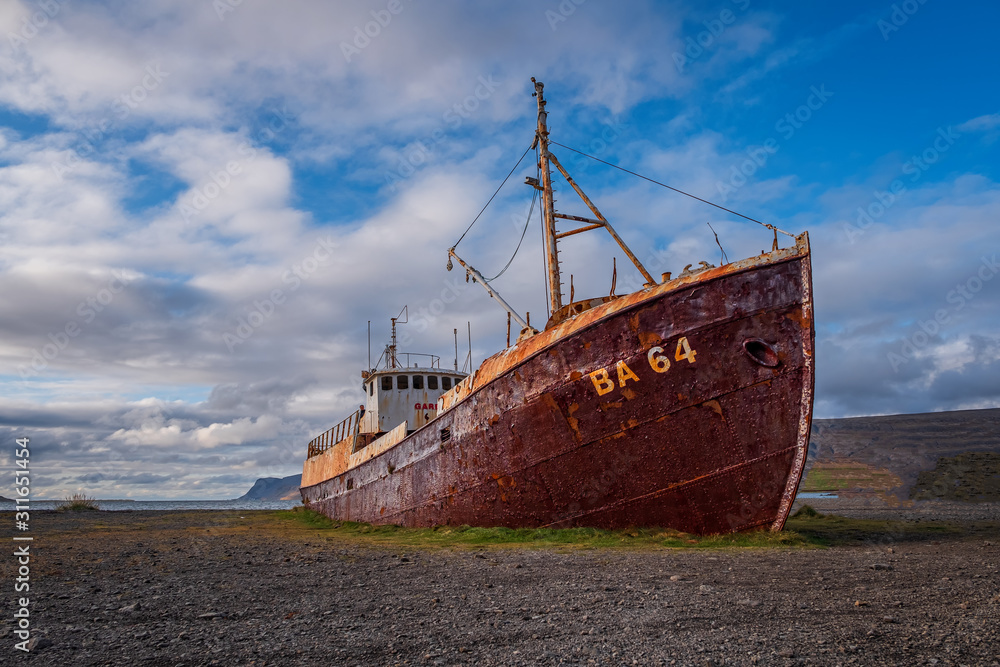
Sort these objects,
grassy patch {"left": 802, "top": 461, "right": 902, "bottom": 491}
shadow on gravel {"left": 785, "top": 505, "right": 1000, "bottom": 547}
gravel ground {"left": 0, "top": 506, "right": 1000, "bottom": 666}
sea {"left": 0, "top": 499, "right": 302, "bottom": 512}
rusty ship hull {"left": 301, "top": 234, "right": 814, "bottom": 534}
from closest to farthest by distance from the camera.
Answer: gravel ground {"left": 0, "top": 506, "right": 1000, "bottom": 666}
rusty ship hull {"left": 301, "top": 234, "right": 814, "bottom": 534}
shadow on gravel {"left": 785, "top": 505, "right": 1000, "bottom": 547}
grassy patch {"left": 802, "top": 461, "right": 902, "bottom": 491}
sea {"left": 0, "top": 499, "right": 302, "bottom": 512}

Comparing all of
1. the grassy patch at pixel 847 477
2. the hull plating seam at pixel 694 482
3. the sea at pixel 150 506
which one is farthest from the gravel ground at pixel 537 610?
the sea at pixel 150 506

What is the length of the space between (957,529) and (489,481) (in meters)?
7.39

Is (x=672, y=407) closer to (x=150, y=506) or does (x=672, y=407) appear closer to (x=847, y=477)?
(x=847, y=477)

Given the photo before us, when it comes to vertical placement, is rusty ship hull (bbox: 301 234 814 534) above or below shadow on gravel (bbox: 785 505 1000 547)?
above

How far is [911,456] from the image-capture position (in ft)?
88.1

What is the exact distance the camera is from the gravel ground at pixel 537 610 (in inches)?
124

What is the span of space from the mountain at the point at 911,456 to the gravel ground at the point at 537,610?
17.0 m

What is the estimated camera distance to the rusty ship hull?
7.36 metres

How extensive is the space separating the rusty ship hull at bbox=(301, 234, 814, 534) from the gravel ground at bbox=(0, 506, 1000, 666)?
118 cm

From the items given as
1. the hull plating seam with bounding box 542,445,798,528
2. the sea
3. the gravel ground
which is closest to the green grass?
the hull plating seam with bounding box 542,445,798,528

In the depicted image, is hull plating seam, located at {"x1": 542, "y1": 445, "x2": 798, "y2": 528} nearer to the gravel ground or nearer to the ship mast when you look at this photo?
the gravel ground

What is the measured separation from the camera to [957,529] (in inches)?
358

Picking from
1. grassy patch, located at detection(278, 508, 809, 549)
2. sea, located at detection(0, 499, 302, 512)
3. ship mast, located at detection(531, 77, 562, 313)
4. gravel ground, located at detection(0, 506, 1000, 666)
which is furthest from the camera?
sea, located at detection(0, 499, 302, 512)

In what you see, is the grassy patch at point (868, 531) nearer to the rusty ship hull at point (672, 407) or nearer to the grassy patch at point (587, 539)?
the grassy patch at point (587, 539)
